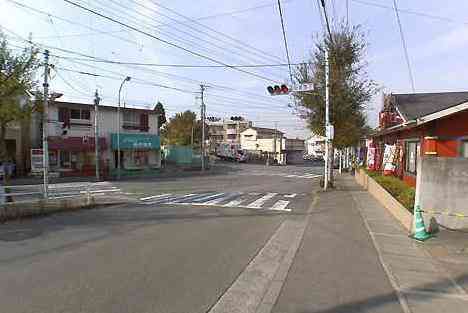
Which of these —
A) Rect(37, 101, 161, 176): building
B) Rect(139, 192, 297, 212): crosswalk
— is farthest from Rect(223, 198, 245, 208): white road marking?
Rect(37, 101, 161, 176): building

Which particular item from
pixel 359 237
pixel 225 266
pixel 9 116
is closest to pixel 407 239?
pixel 359 237

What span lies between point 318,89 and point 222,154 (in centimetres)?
5498

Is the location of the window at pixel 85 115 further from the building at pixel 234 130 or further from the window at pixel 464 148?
the building at pixel 234 130

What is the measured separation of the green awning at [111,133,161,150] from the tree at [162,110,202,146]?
2725 centimetres

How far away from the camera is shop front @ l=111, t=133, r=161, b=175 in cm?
3978

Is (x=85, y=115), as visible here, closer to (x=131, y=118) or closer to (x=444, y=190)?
(x=131, y=118)

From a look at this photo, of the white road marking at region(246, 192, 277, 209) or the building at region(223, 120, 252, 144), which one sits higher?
the building at region(223, 120, 252, 144)

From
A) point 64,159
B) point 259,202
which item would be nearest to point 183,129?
point 64,159

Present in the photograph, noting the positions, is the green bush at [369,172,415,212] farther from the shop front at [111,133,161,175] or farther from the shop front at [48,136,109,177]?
the shop front at [111,133,161,175]

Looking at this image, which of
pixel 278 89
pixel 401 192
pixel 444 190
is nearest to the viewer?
pixel 444 190

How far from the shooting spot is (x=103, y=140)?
38688 millimetres

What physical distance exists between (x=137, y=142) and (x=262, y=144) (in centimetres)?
5403

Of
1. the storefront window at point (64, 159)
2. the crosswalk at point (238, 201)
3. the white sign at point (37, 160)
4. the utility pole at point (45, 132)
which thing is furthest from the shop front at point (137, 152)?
the utility pole at point (45, 132)

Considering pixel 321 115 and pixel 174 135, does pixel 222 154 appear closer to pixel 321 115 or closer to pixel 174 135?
pixel 174 135
